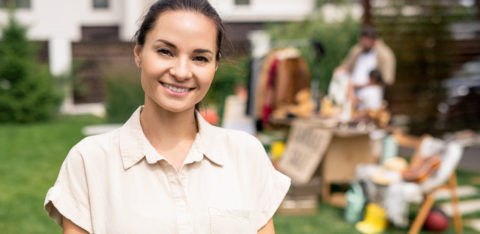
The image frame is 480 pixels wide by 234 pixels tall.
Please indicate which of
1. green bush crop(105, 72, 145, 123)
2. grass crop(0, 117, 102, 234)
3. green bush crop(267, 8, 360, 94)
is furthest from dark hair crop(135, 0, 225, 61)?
green bush crop(267, 8, 360, 94)

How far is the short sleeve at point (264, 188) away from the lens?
1.60 m

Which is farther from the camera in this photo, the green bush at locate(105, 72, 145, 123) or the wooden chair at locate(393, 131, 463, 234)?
the green bush at locate(105, 72, 145, 123)

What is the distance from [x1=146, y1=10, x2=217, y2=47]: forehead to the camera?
1.46m

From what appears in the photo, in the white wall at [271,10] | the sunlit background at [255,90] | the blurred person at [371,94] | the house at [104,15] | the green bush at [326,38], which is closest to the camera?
the sunlit background at [255,90]

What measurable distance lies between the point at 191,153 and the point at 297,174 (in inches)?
198

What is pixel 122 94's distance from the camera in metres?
10.6

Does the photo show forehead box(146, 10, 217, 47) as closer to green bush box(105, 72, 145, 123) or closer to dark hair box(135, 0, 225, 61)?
dark hair box(135, 0, 225, 61)

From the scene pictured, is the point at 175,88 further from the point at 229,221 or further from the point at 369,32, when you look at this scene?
the point at 369,32

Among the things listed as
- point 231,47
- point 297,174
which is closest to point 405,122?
point 297,174

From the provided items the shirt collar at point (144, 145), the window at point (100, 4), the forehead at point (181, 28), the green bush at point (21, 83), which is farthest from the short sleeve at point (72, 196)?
the window at point (100, 4)

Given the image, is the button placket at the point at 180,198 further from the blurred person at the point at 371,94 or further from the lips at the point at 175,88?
the blurred person at the point at 371,94

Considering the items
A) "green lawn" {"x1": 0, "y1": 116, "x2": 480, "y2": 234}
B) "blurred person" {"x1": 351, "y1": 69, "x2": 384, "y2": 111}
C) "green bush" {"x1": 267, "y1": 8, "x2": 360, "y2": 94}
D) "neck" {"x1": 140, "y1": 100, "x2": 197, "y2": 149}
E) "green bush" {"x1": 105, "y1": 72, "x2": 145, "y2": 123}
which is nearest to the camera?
"neck" {"x1": 140, "y1": 100, "x2": 197, "y2": 149}

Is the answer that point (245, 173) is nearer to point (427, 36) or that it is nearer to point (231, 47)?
point (231, 47)

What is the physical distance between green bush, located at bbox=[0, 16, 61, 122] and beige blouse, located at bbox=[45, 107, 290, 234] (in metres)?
12.4
